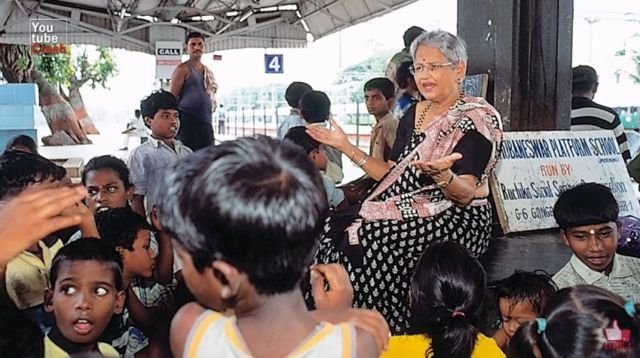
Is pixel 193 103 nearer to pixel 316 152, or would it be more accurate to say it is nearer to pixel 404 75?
pixel 404 75

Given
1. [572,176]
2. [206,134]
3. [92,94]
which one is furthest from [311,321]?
[92,94]

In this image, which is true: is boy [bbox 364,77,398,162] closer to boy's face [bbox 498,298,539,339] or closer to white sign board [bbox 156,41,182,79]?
boy's face [bbox 498,298,539,339]

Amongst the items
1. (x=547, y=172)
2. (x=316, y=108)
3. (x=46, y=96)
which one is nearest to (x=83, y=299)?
(x=547, y=172)

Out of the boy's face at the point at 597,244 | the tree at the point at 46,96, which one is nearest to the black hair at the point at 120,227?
the boy's face at the point at 597,244

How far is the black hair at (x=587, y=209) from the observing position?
9.45 ft

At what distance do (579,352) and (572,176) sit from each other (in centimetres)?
265

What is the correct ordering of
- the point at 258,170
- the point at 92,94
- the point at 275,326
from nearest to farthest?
the point at 258,170 → the point at 275,326 → the point at 92,94

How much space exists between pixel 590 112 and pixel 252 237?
4.16 metres

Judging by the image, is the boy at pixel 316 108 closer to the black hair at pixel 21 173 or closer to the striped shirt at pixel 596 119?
the striped shirt at pixel 596 119

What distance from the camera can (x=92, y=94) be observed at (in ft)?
81.0

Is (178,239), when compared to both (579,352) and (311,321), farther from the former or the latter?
(579,352)

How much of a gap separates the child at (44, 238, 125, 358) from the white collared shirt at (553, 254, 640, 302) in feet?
5.68

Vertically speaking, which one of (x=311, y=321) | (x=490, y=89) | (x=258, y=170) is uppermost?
(x=490, y=89)

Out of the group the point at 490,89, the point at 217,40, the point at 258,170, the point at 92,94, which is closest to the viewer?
the point at 258,170
